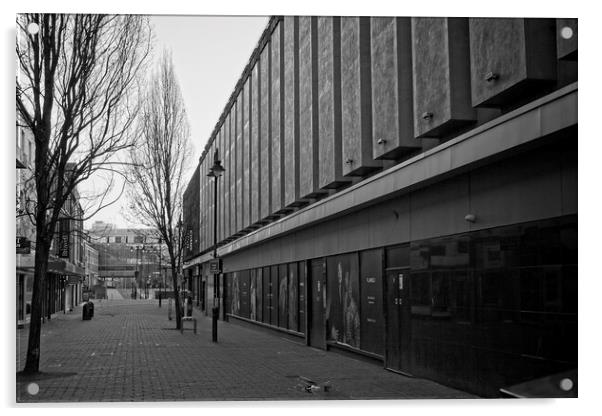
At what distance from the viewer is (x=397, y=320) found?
15375mm

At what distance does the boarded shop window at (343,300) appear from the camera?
18.5m

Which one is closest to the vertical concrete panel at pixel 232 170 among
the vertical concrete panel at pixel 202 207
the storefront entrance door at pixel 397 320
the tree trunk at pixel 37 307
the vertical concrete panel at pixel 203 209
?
the vertical concrete panel at pixel 203 209

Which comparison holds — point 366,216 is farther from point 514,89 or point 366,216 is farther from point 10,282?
point 10,282

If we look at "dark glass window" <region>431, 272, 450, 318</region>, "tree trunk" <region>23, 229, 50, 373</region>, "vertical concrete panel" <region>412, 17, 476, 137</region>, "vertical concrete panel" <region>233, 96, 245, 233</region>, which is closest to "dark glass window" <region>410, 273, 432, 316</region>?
"dark glass window" <region>431, 272, 450, 318</region>

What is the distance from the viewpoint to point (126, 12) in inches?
421

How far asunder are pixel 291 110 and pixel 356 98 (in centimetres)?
645

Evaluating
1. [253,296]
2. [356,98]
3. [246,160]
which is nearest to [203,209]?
[253,296]

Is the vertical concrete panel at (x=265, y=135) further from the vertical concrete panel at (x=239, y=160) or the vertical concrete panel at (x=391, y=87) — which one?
the vertical concrete panel at (x=391, y=87)

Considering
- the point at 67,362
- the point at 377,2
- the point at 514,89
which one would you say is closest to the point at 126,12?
the point at 377,2

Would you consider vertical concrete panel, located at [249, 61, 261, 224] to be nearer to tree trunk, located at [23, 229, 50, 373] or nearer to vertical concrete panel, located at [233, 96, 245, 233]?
vertical concrete panel, located at [233, 96, 245, 233]

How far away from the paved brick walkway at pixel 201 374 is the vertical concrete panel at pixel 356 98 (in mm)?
4382

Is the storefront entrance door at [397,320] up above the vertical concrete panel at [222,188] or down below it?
below

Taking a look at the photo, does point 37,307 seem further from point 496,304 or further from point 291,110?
point 291,110
